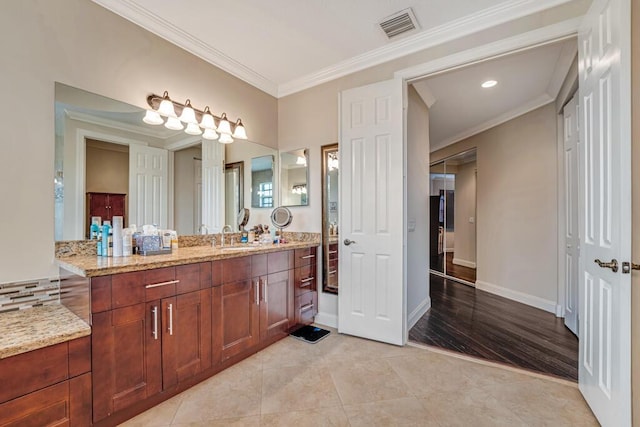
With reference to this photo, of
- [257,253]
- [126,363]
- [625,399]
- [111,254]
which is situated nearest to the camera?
[625,399]

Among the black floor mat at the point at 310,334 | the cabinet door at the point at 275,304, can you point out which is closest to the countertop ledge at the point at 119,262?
the cabinet door at the point at 275,304

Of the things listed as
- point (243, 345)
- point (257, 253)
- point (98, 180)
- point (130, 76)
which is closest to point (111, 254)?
point (98, 180)

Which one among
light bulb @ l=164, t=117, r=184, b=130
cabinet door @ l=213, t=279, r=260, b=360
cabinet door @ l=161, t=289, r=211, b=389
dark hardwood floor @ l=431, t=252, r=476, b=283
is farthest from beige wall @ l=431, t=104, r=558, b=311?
light bulb @ l=164, t=117, r=184, b=130

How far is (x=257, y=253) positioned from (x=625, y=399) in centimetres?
223

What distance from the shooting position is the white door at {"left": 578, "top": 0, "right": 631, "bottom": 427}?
136 cm

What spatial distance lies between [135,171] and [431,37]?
2603 mm

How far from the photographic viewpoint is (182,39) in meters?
2.38

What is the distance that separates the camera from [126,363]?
1.54 meters

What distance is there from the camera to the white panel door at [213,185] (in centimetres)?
269

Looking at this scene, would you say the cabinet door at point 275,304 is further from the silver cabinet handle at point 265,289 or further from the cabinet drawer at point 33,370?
the cabinet drawer at point 33,370

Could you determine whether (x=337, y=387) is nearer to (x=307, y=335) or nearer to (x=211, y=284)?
(x=307, y=335)

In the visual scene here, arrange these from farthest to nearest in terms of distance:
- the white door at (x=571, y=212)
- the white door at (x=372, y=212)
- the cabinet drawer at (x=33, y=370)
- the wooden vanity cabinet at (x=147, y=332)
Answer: the white door at (x=571, y=212), the white door at (x=372, y=212), the wooden vanity cabinet at (x=147, y=332), the cabinet drawer at (x=33, y=370)

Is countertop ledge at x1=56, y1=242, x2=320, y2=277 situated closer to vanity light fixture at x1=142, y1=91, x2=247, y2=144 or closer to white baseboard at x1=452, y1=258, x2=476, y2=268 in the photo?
vanity light fixture at x1=142, y1=91, x2=247, y2=144

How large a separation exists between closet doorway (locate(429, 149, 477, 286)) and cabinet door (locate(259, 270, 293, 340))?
381 centimetres
